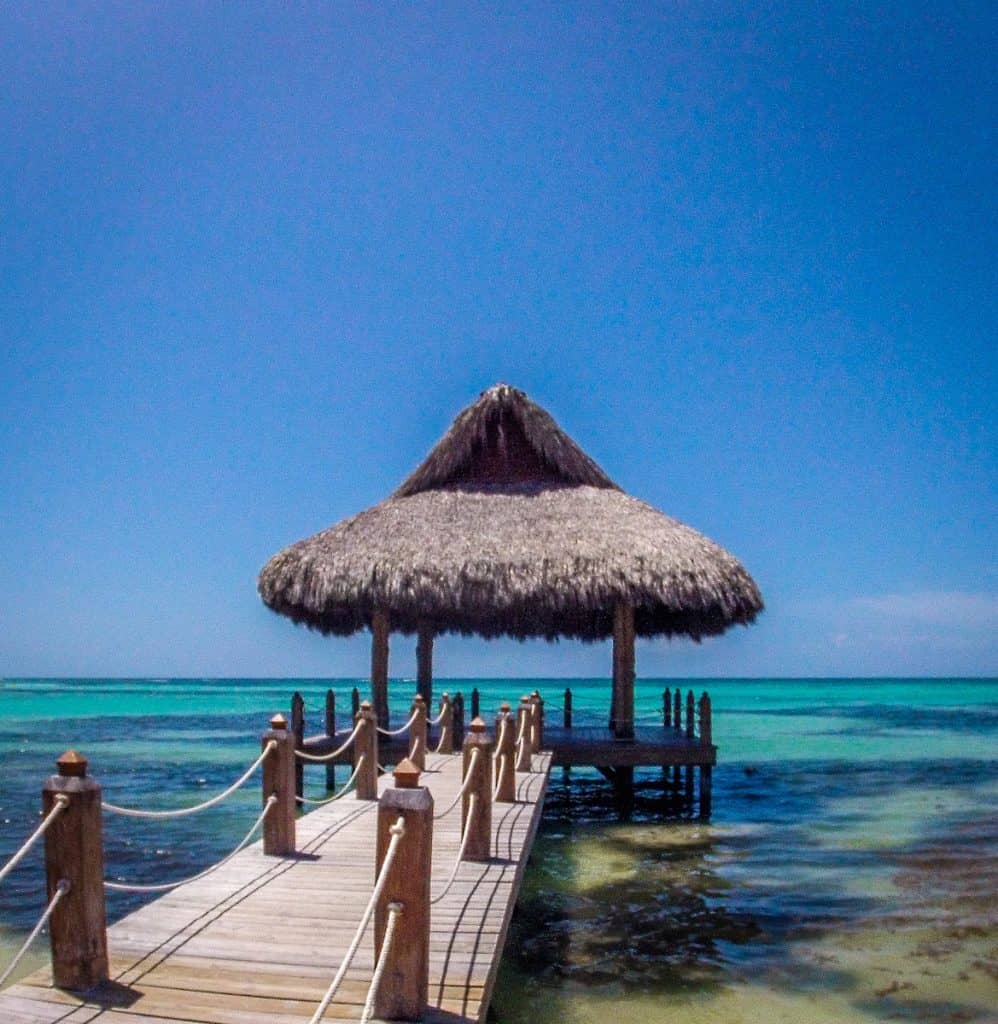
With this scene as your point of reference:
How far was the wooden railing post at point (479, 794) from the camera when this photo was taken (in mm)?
6375

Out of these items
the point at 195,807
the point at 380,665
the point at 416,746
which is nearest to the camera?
the point at 195,807

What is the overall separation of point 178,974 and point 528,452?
40.3 ft

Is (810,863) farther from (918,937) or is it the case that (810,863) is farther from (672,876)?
(918,937)

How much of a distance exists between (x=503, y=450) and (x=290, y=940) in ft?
38.3

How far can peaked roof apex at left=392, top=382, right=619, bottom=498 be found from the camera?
15594 millimetres

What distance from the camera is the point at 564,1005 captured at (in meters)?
6.40

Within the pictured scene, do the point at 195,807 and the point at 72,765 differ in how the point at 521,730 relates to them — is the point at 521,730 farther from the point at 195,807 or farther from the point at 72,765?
the point at 72,765

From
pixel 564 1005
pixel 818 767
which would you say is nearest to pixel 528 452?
pixel 564 1005

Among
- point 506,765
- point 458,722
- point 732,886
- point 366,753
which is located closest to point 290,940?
point 366,753

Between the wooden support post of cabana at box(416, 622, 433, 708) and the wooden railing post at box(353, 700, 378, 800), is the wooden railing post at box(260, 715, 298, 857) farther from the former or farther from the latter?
the wooden support post of cabana at box(416, 622, 433, 708)

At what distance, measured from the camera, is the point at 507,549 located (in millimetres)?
13375

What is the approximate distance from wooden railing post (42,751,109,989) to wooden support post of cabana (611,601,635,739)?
999 cm

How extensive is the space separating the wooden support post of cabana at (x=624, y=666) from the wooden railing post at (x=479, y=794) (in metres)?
6.92

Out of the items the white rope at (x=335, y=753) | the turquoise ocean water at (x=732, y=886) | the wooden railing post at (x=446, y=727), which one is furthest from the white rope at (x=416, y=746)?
the wooden railing post at (x=446, y=727)
